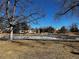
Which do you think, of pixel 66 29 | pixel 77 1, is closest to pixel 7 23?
pixel 77 1

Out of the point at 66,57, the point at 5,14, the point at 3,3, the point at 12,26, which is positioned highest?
the point at 3,3

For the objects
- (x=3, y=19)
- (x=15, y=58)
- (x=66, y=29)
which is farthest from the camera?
(x=66, y=29)

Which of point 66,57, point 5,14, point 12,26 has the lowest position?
point 66,57

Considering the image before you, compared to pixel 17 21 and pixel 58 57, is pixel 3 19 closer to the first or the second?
pixel 17 21

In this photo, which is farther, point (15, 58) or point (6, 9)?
point (6, 9)

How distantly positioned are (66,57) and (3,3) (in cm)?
1388

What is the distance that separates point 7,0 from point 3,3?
0.85 metres

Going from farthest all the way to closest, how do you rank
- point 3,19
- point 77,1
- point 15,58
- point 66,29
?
point 66,29 → point 77,1 → point 3,19 → point 15,58

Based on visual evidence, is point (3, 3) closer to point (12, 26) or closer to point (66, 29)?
point (12, 26)

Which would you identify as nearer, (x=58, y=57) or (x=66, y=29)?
(x=58, y=57)

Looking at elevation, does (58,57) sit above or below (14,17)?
below

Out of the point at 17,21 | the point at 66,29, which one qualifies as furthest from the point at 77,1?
the point at 66,29

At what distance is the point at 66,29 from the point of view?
8581 cm

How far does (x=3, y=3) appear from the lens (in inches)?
834
